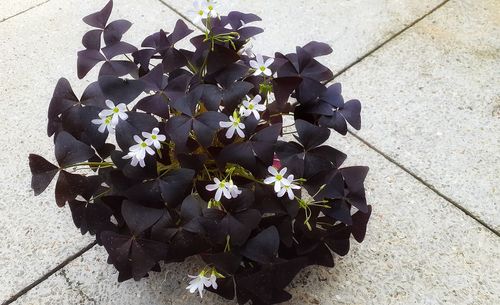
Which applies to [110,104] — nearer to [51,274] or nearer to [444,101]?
[51,274]

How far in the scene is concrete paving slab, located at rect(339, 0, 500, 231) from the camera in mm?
2041

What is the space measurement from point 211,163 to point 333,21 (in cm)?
153

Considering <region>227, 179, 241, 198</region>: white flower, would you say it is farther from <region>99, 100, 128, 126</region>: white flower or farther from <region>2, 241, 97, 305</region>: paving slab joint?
<region>2, 241, 97, 305</region>: paving slab joint

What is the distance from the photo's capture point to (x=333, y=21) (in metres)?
2.80

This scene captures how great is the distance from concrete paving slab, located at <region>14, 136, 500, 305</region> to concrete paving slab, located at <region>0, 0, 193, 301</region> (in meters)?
0.12

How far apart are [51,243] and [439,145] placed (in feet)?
5.26

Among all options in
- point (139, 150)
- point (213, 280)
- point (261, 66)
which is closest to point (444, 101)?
point (261, 66)

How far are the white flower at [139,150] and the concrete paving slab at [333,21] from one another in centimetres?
143

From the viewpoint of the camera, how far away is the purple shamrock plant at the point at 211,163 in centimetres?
136

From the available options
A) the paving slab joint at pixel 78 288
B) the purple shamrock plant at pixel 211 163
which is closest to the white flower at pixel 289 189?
the purple shamrock plant at pixel 211 163

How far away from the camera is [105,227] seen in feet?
5.09

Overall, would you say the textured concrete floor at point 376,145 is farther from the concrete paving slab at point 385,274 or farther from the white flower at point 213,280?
the white flower at point 213,280

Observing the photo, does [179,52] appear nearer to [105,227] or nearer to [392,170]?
[105,227]

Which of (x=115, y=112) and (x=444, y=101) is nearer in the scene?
(x=115, y=112)
